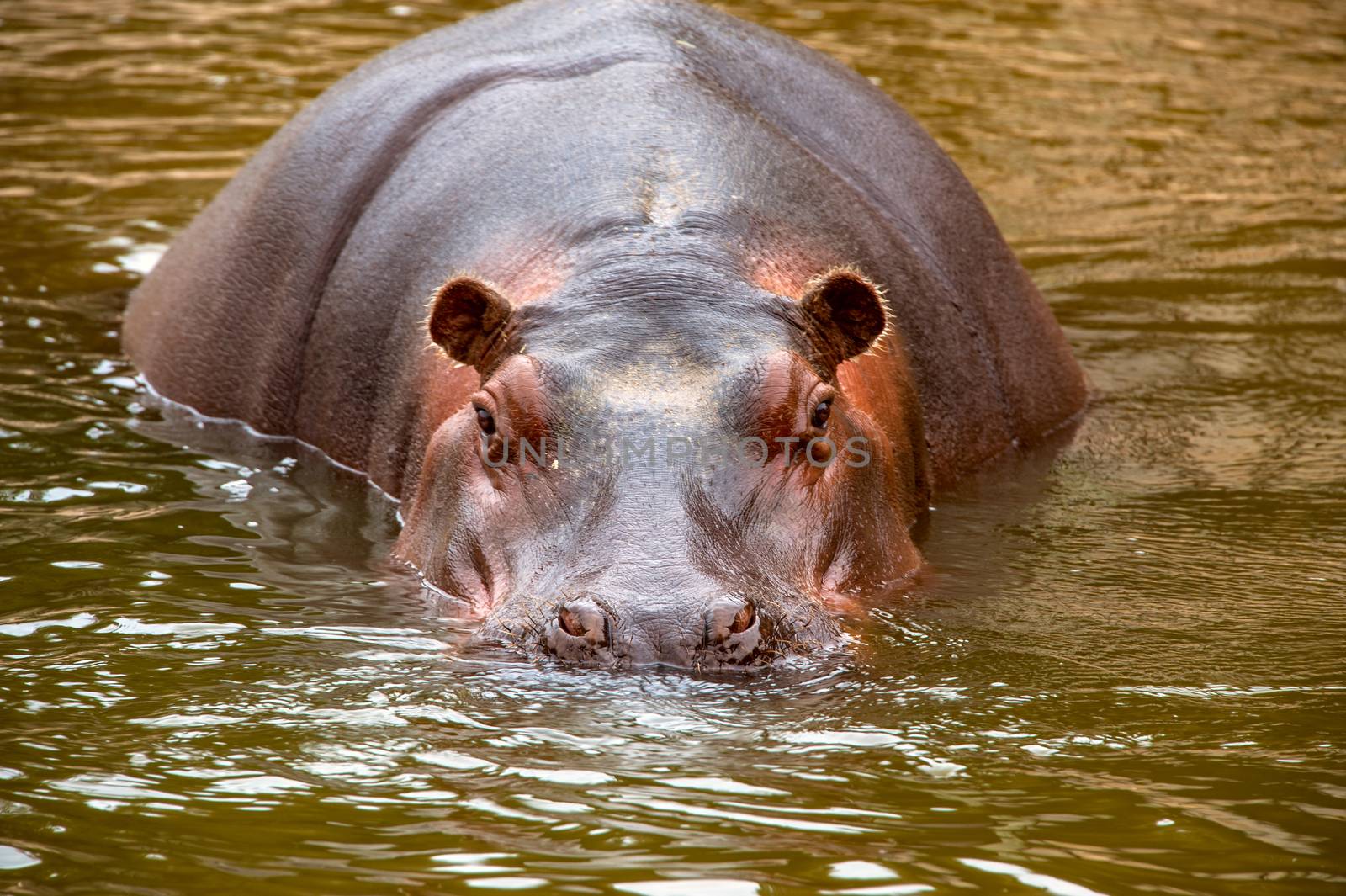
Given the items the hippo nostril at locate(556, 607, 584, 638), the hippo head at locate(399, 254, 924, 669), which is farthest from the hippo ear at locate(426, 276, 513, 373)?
the hippo nostril at locate(556, 607, 584, 638)

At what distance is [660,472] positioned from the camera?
215 inches

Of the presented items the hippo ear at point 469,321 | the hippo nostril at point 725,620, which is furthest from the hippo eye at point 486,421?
the hippo nostril at point 725,620

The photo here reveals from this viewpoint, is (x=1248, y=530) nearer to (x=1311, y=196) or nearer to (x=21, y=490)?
(x=21, y=490)

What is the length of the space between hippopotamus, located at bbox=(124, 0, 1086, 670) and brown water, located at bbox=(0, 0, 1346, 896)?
0.66 ft

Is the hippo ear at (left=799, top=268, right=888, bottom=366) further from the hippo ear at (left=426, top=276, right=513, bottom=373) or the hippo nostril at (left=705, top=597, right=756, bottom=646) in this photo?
the hippo nostril at (left=705, top=597, right=756, bottom=646)

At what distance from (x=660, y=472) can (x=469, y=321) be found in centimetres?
102

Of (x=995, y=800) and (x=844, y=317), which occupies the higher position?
(x=844, y=317)

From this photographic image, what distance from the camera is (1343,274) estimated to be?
10.2m

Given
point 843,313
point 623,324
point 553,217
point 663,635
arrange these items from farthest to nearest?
1. point 553,217
2. point 843,313
3. point 623,324
4. point 663,635

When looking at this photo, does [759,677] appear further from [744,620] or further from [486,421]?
[486,421]

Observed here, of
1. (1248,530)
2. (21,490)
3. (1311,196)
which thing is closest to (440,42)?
(21,490)

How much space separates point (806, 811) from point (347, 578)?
7.98 ft

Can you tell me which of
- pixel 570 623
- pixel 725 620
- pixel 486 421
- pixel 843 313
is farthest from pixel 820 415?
pixel 570 623

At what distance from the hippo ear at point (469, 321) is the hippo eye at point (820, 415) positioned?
0.96 meters
